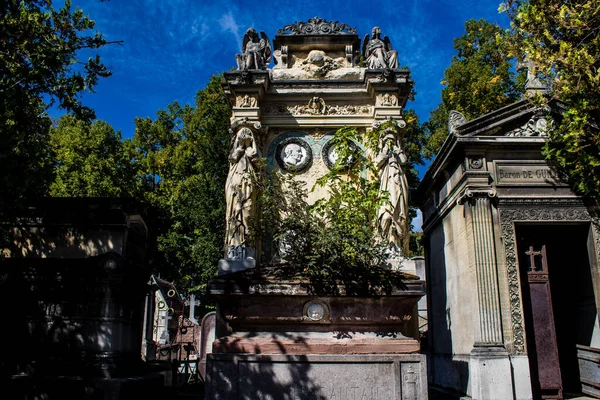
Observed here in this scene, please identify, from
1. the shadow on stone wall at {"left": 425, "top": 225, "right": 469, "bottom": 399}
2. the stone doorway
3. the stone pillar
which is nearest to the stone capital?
the stone pillar

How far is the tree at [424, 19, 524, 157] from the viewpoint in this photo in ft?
58.4

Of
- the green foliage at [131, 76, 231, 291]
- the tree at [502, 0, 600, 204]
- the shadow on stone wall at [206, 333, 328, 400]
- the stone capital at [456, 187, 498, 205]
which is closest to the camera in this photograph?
the shadow on stone wall at [206, 333, 328, 400]

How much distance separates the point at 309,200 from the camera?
11.3 metres

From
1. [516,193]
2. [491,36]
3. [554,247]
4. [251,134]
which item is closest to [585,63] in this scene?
[516,193]

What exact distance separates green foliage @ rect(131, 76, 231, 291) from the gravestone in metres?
10.4

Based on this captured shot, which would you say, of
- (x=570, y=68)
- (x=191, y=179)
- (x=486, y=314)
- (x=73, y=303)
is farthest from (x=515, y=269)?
(x=191, y=179)

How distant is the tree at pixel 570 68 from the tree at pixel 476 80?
6.92 m

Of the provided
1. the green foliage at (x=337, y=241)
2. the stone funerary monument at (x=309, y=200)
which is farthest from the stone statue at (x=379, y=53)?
the green foliage at (x=337, y=241)

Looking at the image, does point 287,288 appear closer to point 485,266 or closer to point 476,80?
point 485,266

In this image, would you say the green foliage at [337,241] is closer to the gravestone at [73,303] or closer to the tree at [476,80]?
the gravestone at [73,303]

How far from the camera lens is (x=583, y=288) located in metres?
11.2

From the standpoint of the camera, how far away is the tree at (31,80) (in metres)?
8.40

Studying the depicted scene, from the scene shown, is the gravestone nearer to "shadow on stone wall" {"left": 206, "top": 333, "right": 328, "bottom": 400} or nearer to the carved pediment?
"shadow on stone wall" {"left": 206, "top": 333, "right": 328, "bottom": 400}

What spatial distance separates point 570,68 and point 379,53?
13.1ft
